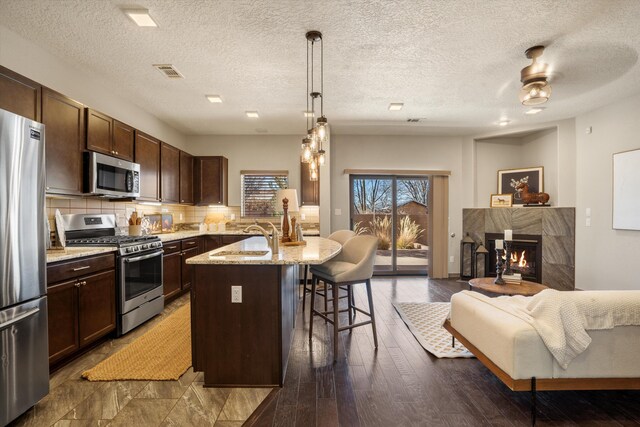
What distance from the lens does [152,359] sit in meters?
2.63

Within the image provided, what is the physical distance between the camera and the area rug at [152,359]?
93.6 inches

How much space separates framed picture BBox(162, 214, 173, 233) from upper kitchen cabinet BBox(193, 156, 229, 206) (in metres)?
0.57

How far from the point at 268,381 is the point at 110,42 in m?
3.18

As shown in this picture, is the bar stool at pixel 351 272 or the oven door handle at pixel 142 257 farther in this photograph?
the oven door handle at pixel 142 257

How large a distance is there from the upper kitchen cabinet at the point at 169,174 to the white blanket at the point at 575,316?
15.2 ft

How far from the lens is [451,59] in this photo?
3.14 metres

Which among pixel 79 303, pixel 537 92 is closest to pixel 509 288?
pixel 537 92

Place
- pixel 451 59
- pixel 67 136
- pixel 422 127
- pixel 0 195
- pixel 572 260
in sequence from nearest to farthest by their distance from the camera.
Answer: pixel 0 195, pixel 67 136, pixel 451 59, pixel 572 260, pixel 422 127

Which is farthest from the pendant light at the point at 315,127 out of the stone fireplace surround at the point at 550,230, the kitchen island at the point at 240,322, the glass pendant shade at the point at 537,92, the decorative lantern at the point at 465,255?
the stone fireplace surround at the point at 550,230

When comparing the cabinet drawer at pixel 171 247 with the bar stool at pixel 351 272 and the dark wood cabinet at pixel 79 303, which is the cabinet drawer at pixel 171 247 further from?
the bar stool at pixel 351 272

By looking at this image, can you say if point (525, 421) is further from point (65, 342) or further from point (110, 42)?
point (110, 42)

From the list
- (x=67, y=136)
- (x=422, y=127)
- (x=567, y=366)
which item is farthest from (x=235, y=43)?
(x=422, y=127)

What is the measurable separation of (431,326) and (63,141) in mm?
4031

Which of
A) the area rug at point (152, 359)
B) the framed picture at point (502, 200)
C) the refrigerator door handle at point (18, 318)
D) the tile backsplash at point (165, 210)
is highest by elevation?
the framed picture at point (502, 200)
